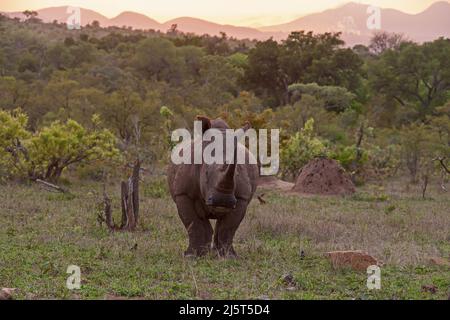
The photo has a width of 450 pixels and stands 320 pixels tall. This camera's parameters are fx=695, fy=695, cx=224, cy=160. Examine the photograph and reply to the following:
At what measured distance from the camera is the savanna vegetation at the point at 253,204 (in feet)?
27.7

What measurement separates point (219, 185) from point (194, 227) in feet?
5.11

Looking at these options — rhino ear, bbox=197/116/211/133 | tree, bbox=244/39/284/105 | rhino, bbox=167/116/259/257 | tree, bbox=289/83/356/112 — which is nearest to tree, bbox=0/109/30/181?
rhino, bbox=167/116/259/257

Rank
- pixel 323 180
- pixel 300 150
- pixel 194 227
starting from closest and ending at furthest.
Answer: pixel 194 227
pixel 323 180
pixel 300 150

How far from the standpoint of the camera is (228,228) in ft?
31.1

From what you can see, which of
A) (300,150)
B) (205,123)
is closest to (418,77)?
(300,150)

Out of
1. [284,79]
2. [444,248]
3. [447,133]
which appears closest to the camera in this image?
[444,248]

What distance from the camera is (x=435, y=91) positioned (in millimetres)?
43094

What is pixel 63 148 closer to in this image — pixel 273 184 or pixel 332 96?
pixel 273 184

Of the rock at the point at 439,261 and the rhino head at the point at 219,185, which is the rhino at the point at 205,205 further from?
the rock at the point at 439,261

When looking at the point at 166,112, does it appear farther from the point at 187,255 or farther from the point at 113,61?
the point at 113,61

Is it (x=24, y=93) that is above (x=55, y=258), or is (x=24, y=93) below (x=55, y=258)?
above

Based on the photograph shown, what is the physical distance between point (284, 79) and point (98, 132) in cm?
2929

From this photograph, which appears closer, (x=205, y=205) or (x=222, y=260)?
(x=222, y=260)
